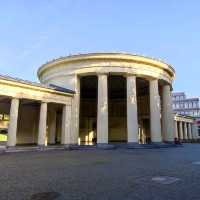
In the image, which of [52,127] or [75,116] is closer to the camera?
[75,116]

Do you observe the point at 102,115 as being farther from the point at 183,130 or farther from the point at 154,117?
the point at 183,130

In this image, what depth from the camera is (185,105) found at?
320 feet

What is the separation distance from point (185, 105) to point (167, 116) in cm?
7286

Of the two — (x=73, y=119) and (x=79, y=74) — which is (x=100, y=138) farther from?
(x=79, y=74)

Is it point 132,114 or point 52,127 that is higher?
point 132,114

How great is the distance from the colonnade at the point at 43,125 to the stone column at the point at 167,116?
15403 millimetres

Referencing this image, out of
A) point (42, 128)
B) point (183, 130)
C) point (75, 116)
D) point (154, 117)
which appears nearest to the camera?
point (42, 128)

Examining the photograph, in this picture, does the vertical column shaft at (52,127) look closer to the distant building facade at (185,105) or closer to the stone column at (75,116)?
the stone column at (75,116)

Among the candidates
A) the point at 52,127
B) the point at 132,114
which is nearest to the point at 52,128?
the point at 52,127

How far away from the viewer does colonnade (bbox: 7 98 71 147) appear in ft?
65.1

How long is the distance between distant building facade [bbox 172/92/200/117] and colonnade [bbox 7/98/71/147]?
7871cm

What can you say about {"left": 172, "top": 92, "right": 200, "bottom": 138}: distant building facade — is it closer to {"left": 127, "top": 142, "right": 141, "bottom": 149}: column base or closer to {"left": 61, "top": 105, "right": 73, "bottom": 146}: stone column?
{"left": 127, "top": 142, "right": 141, "bottom": 149}: column base

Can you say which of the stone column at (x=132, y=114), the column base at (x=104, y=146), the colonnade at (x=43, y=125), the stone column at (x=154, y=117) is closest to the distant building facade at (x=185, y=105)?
the stone column at (x=154, y=117)

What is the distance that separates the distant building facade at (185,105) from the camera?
94.2 m
